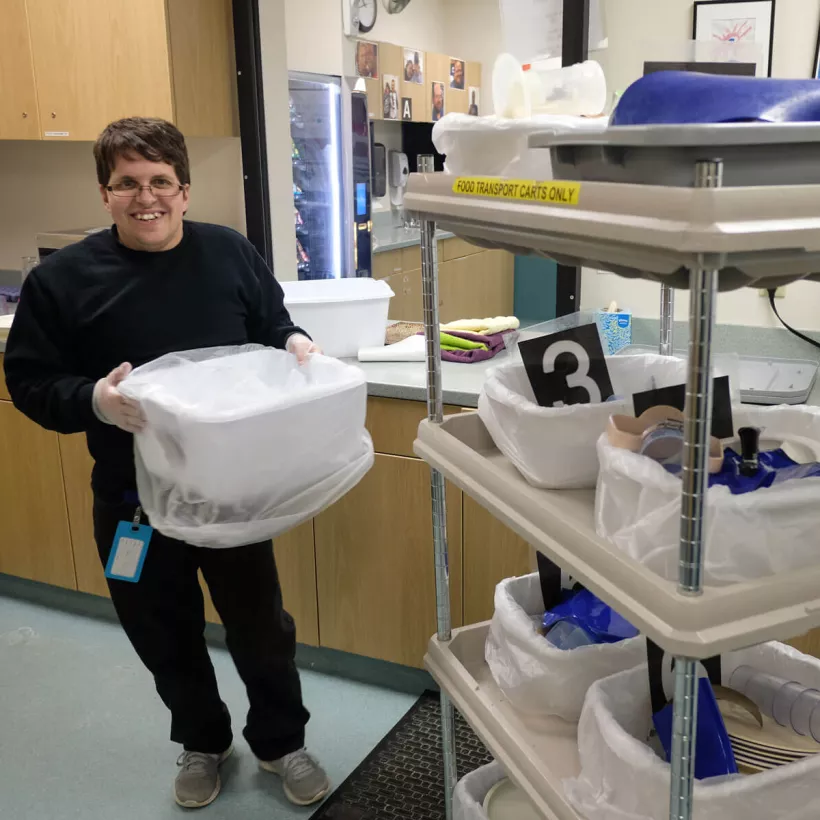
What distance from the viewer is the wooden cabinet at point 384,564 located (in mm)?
2109

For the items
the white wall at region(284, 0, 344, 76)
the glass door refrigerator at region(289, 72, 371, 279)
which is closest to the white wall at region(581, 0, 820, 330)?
the glass door refrigerator at region(289, 72, 371, 279)

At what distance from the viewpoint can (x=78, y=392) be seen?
5.09ft

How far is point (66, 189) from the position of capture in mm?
3244

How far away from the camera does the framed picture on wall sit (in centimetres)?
256

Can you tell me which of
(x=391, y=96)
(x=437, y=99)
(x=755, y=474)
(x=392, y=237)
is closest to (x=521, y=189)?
(x=755, y=474)

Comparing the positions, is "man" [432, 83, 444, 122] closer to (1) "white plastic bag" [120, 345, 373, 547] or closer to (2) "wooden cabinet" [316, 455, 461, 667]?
(2) "wooden cabinet" [316, 455, 461, 667]

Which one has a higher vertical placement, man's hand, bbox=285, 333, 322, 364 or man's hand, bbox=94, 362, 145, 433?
man's hand, bbox=285, 333, 322, 364

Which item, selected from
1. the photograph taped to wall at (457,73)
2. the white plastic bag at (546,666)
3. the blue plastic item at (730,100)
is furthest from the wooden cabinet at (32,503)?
the photograph taped to wall at (457,73)

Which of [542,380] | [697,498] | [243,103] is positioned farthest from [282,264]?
[697,498]

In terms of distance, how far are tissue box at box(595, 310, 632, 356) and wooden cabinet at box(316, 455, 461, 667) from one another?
0.57m

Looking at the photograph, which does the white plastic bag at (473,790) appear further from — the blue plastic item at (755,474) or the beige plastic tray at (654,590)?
the blue plastic item at (755,474)

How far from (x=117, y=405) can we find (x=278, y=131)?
164 cm

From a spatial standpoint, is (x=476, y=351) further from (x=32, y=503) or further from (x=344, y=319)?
(x=32, y=503)

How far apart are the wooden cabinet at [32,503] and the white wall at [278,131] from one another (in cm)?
96
